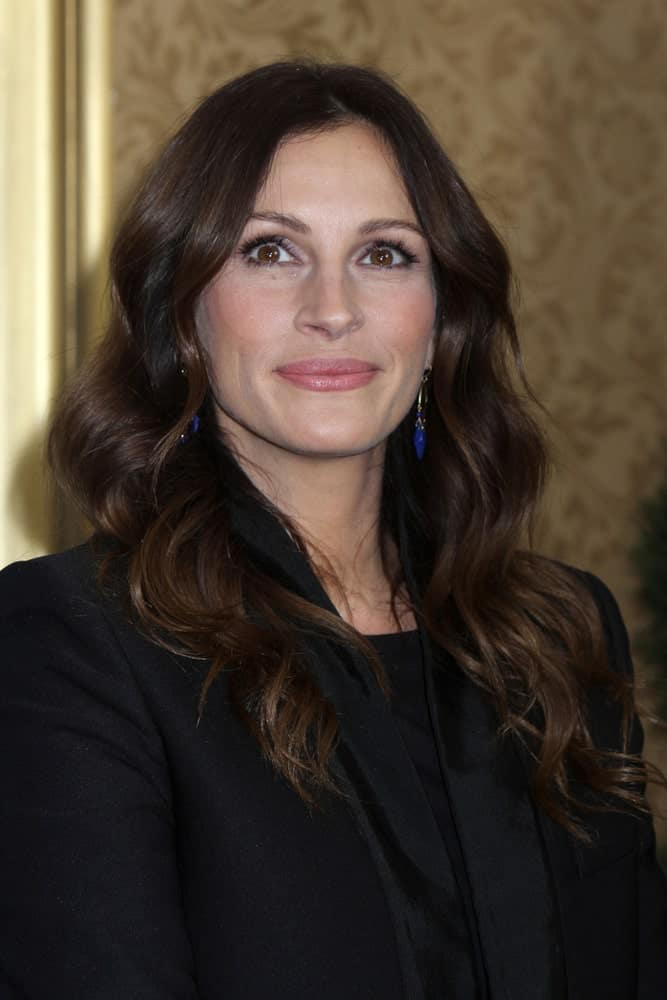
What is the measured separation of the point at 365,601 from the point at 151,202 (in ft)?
1.83

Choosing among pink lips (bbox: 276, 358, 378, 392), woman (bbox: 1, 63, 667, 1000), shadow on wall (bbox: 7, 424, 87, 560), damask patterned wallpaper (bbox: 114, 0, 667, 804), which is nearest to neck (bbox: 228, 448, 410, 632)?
woman (bbox: 1, 63, 667, 1000)

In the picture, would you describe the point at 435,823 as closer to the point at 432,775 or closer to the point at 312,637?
the point at 432,775

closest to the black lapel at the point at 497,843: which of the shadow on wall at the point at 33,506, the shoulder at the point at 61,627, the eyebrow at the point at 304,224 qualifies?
the shoulder at the point at 61,627

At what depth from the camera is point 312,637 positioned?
1699mm

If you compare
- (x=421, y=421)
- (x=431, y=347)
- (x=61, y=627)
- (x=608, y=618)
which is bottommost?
(x=608, y=618)

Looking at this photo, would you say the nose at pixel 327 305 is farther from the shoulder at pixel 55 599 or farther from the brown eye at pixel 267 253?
the shoulder at pixel 55 599

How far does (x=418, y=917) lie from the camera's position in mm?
1570

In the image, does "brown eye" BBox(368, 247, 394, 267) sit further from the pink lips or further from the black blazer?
the black blazer

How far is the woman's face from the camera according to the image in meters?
1.71

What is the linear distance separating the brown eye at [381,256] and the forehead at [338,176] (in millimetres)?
44

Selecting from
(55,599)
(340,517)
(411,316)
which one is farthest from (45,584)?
(411,316)

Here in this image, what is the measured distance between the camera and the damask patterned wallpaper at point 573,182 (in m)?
2.66

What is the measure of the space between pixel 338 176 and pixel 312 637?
538mm

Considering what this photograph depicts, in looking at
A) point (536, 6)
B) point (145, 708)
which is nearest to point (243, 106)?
point (145, 708)
